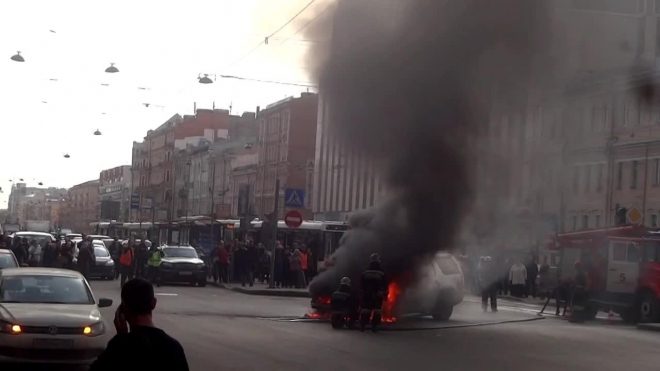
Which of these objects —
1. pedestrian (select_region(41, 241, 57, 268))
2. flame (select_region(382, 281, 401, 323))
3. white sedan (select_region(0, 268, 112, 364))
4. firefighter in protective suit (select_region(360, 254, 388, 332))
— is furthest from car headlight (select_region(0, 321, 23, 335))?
pedestrian (select_region(41, 241, 57, 268))

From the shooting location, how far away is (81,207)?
158 metres

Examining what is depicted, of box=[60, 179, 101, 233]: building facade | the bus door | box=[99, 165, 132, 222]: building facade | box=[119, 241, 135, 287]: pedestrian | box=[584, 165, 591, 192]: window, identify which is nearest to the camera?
the bus door

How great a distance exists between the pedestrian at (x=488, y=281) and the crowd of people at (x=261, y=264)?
6456 millimetres

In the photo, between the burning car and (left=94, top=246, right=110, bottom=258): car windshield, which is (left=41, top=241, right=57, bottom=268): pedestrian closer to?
(left=94, top=246, right=110, bottom=258): car windshield

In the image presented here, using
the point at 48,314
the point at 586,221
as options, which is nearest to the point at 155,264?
the point at 48,314

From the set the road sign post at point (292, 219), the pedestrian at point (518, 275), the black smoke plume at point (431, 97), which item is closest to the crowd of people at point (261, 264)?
the road sign post at point (292, 219)

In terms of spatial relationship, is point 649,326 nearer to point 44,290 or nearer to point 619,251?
point 619,251

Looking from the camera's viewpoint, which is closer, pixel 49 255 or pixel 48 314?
pixel 48 314

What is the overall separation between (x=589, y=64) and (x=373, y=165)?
22.1 feet

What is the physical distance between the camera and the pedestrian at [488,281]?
96.9ft

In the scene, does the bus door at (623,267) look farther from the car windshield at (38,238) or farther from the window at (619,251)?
the car windshield at (38,238)

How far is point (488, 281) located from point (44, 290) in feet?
61.4

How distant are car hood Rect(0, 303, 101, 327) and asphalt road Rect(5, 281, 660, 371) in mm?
1632

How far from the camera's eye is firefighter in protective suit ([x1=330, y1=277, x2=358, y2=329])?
21.6m
